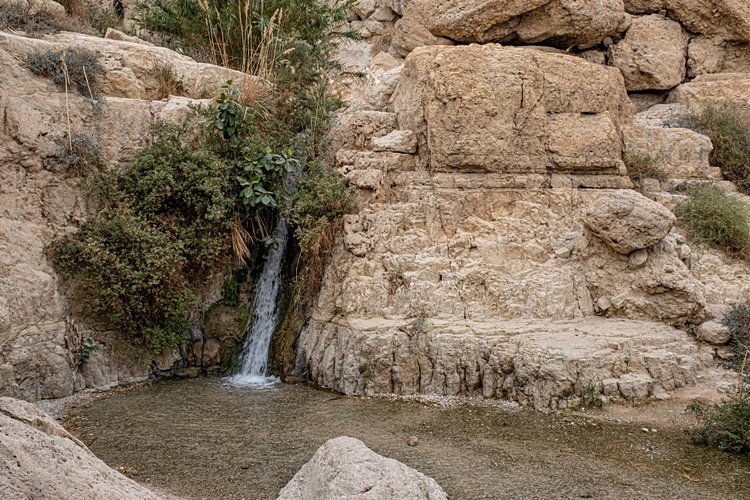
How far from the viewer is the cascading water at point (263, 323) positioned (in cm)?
827

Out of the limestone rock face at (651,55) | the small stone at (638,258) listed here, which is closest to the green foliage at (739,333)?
the small stone at (638,258)

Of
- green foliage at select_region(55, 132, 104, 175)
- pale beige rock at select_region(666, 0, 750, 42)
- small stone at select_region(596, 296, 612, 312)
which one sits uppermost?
pale beige rock at select_region(666, 0, 750, 42)

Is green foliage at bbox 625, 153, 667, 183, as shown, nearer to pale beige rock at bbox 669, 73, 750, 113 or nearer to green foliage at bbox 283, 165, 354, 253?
pale beige rock at bbox 669, 73, 750, 113

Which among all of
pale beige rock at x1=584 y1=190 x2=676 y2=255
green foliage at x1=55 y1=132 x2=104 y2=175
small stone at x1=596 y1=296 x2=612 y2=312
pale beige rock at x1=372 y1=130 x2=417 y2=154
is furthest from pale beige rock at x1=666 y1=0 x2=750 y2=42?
green foliage at x1=55 y1=132 x2=104 y2=175

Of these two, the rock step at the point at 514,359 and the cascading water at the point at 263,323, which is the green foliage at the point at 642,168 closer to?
the rock step at the point at 514,359

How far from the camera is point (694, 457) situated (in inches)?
218

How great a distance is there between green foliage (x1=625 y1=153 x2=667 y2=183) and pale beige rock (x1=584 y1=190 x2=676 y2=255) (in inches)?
70.1

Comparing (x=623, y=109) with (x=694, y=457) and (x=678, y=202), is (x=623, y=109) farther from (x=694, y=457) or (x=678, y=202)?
(x=694, y=457)

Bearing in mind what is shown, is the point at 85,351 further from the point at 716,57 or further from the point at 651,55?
the point at 716,57

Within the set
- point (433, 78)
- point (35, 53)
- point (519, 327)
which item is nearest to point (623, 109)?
point (433, 78)

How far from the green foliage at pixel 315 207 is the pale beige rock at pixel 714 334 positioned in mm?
4579

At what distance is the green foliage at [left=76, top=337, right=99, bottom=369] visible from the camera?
7.55 metres

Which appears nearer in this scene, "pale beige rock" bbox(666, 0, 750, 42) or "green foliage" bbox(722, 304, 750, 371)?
"green foliage" bbox(722, 304, 750, 371)

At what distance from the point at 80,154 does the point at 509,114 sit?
5.77 m
